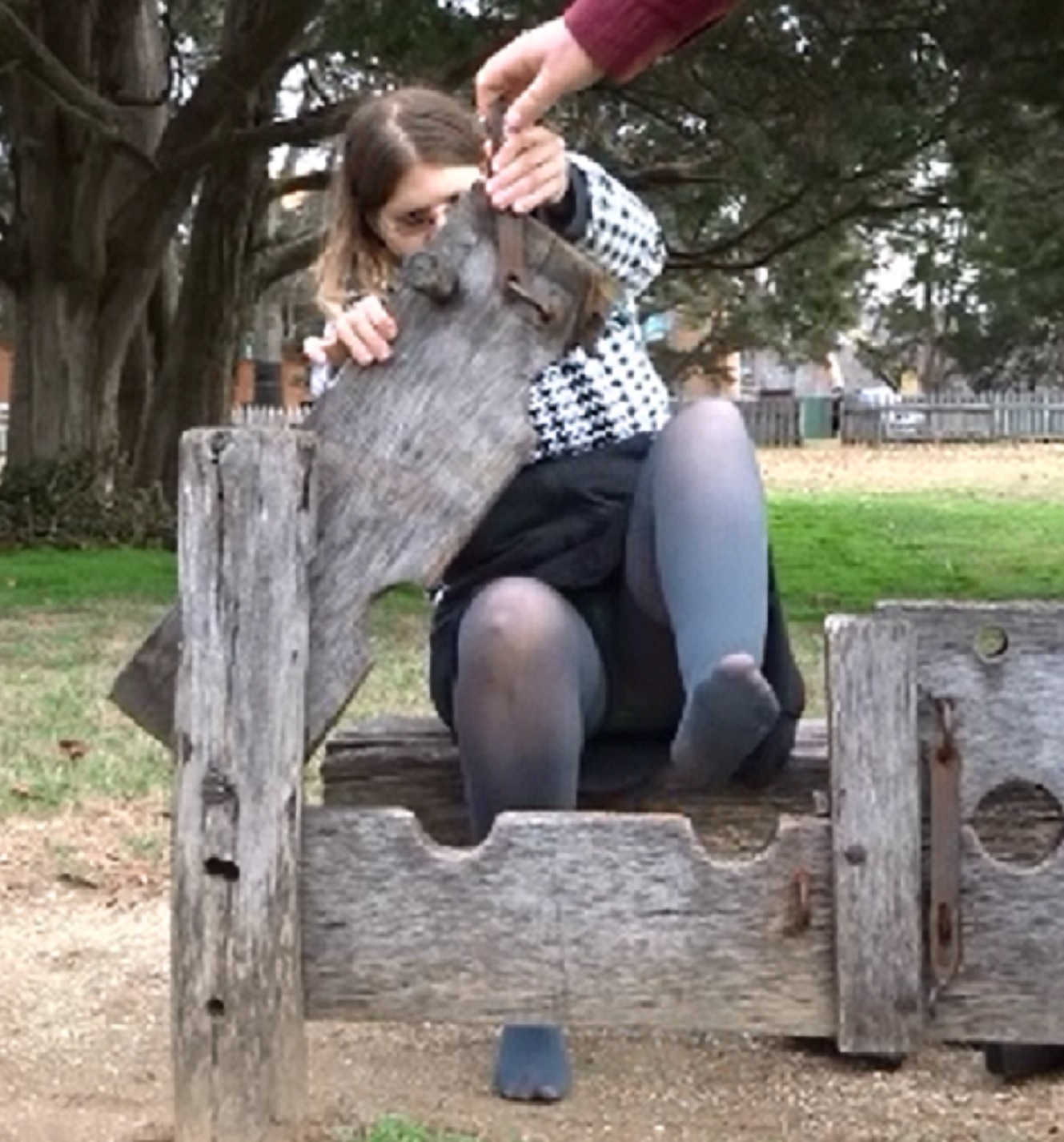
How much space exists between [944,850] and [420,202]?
1062 mm

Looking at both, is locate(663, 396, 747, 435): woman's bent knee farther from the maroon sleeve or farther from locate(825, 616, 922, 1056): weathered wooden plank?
the maroon sleeve

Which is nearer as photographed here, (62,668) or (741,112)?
(62,668)

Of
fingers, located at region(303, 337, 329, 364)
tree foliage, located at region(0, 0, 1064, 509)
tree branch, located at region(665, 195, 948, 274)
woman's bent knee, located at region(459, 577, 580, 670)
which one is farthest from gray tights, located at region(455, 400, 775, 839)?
tree branch, located at region(665, 195, 948, 274)

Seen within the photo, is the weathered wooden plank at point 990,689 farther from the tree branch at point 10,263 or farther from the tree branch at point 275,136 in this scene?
the tree branch at point 10,263

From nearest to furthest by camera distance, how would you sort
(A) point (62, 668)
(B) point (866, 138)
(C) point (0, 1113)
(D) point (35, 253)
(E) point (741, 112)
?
(C) point (0, 1113) → (A) point (62, 668) → (B) point (866, 138) → (E) point (741, 112) → (D) point (35, 253)

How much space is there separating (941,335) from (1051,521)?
3981 centimetres

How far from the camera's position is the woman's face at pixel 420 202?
3.01 m

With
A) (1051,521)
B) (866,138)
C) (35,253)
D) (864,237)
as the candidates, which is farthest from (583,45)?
(864,237)

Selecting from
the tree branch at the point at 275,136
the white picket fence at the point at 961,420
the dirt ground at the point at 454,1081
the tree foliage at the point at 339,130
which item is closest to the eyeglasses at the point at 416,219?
the dirt ground at the point at 454,1081

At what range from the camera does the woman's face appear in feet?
9.89

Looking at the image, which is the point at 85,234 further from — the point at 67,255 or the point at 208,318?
the point at 208,318

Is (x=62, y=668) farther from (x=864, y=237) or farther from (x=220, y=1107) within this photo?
(x=864, y=237)

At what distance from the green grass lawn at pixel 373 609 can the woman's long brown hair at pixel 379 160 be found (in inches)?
20.2

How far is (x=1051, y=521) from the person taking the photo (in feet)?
60.4
